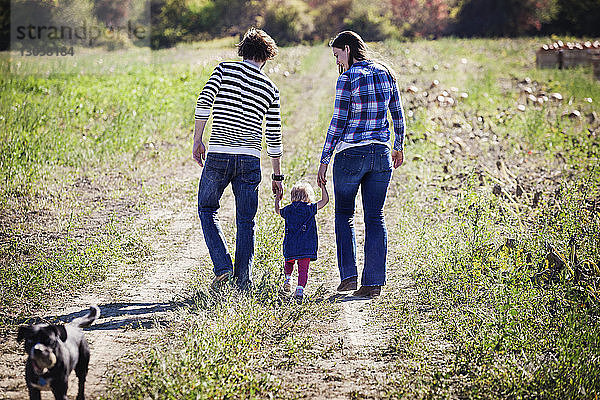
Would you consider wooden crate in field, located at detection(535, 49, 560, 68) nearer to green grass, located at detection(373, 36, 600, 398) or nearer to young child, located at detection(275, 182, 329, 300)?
green grass, located at detection(373, 36, 600, 398)

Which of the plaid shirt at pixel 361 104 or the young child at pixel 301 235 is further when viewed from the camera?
the young child at pixel 301 235

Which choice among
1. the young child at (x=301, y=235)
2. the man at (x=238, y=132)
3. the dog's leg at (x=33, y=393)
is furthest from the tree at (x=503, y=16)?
the dog's leg at (x=33, y=393)

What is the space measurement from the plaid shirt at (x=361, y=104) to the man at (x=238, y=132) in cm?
47

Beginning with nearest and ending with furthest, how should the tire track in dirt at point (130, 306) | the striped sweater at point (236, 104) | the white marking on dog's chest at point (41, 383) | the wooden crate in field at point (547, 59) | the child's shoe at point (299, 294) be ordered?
the white marking on dog's chest at point (41, 383)
the tire track in dirt at point (130, 306)
the striped sweater at point (236, 104)
the child's shoe at point (299, 294)
the wooden crate in field at point (547, 59)

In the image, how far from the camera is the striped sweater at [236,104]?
4.55m

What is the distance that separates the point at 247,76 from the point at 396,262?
2388 mm

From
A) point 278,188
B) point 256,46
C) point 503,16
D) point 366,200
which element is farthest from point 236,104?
point 503,16

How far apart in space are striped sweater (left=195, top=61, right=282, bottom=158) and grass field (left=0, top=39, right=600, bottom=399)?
1.08 meters

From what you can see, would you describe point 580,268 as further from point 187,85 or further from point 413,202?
point 187,85

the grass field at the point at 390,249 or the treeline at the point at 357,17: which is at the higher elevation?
the treeline at the point at 357,17

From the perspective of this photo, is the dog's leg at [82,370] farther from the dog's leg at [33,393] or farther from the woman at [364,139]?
the woman at [364,139]

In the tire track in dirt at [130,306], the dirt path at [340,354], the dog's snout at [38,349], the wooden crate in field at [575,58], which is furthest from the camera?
the wooden crate in field at [575,58]

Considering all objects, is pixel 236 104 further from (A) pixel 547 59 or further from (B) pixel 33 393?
(A) pixel 547 59

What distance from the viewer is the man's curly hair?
4586 mm
